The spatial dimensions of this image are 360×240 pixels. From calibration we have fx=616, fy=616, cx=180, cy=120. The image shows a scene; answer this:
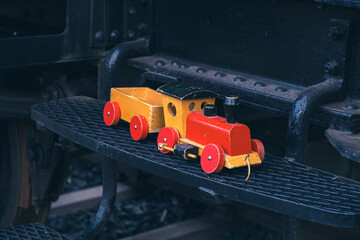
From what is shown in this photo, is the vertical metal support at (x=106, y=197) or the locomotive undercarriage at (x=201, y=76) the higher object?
the locomotive undercarriage at (x=201, y=76)

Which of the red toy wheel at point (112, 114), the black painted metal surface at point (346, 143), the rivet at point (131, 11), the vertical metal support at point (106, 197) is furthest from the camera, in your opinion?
the rivet at point (131, 11)

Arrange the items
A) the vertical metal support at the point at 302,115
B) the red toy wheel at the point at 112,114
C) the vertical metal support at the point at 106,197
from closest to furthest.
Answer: the vertical metal support at the point at 302,115 < the red toy wheel at the point at 112,114 < the vertical metal support at the point at 106,197

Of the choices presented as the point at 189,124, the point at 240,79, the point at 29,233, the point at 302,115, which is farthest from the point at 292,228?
the point at 29,233

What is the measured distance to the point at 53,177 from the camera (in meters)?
3.02

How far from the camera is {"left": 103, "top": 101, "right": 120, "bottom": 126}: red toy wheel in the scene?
2223 millimetres

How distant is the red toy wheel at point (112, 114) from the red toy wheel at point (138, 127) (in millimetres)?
120

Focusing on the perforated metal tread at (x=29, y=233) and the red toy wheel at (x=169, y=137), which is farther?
the perforated metal tread at (x=29, y=233)

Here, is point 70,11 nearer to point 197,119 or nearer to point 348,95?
Result: point 197,119

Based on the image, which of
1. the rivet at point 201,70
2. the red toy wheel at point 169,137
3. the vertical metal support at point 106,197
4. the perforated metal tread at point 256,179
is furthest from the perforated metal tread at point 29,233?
the rivet at point 201,70

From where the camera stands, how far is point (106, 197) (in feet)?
8.29

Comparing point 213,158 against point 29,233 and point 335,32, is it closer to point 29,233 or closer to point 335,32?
point 335,32

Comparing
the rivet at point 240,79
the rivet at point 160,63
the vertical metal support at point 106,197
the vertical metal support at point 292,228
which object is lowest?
the vertical metal support at point 106,197

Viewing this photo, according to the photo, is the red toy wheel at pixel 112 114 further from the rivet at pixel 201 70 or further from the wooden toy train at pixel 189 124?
the rivet at pixel 201 70

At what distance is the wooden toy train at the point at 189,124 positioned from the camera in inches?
71.4
